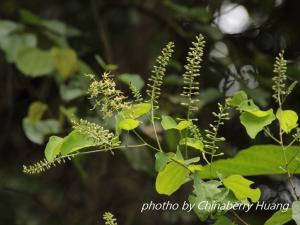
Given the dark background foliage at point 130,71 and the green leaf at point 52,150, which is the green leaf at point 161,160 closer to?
the green leaf at point 52,150

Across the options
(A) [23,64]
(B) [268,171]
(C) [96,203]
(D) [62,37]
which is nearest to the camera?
(B) [268,171]

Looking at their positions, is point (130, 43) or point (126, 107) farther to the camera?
point (130, 43)

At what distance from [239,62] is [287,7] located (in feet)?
1.01

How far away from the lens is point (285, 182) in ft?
5.25

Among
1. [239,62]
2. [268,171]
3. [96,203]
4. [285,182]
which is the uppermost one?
[268,171]

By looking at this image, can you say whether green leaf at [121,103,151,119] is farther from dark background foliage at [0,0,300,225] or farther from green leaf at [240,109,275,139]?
dark background foliage at [0,0,300,225]

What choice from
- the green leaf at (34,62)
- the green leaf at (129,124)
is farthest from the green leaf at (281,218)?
the green leaf at (34,62)

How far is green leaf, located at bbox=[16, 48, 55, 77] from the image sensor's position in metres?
1.58

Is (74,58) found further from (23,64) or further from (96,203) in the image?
(96,203)

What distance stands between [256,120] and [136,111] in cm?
12

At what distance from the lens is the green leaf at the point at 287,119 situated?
66 cm

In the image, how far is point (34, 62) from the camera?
62.9 inches

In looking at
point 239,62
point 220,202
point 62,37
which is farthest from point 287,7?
point 220,202

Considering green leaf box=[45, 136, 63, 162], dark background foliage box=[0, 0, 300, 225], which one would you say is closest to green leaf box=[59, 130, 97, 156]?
green leaf box=[45, 136, 63, 162]
